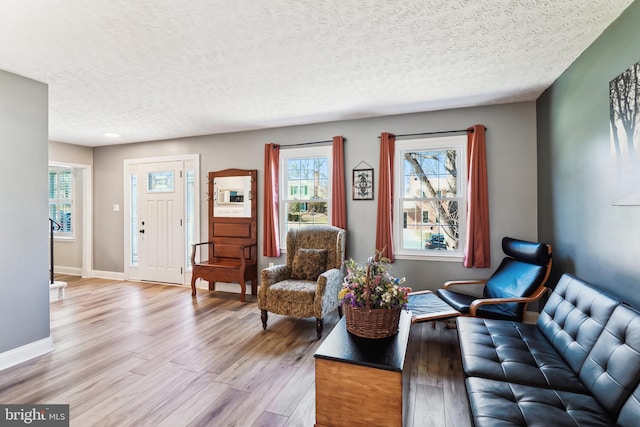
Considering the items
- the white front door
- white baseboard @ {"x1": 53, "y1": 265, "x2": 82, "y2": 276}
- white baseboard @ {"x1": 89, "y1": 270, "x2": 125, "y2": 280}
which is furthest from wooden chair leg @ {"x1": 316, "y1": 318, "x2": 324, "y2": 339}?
white baseboard @ {"x1": 53, "y1": 265, "x2": 82, "y2": 276}

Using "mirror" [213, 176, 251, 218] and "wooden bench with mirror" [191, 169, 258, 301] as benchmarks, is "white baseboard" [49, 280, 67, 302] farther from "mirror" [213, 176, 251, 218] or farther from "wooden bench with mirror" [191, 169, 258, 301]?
"mirror" [213, 176, 251, 218]

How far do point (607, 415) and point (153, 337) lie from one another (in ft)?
11.4

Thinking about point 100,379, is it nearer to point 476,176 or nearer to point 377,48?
point 377,48

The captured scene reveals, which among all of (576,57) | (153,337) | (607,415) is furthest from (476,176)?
(153,337)

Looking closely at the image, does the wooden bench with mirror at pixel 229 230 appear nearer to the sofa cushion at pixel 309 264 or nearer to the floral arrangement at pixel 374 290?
the sofa cushion at pixel 309 264

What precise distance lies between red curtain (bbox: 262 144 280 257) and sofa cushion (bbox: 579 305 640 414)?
355cm

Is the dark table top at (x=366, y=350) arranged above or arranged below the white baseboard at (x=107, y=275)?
above

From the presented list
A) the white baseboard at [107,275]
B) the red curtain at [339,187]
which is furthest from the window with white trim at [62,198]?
the red curtain at [339,187]

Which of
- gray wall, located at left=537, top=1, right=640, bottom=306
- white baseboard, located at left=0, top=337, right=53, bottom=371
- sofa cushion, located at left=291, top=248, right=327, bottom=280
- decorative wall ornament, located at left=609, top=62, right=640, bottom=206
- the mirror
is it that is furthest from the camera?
the mirror

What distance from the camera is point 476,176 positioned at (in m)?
3.57

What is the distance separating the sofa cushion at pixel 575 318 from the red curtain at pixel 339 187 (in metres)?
2.39

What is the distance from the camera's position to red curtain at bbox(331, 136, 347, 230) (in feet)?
13.6

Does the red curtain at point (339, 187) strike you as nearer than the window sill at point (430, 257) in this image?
No

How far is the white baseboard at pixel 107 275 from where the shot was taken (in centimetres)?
573
